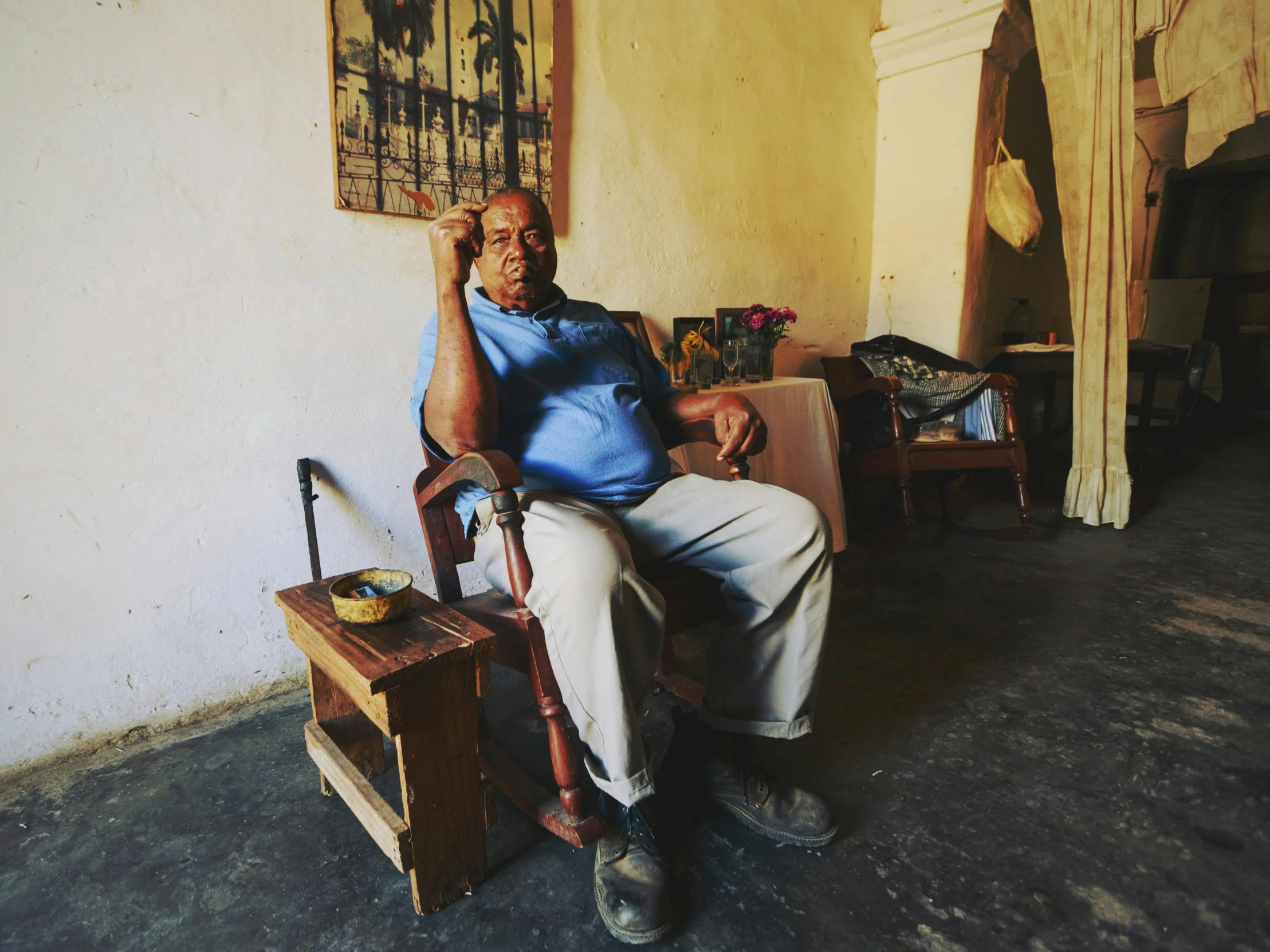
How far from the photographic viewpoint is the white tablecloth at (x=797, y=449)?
2.71 m

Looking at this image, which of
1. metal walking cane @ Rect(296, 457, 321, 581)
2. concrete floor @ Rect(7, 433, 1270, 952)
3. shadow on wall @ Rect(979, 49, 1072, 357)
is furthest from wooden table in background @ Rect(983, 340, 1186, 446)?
metal walking cane @ Rect(296, 457, 321, 581)

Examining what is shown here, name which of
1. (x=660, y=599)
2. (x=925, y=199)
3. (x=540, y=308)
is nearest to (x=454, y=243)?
(x=540, y=308)

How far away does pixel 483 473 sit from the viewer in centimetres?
128

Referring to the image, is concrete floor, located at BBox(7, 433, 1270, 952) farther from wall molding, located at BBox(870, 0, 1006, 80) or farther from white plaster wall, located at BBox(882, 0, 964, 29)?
white plaster wall, located at BBox(882, 0, 964, 29)

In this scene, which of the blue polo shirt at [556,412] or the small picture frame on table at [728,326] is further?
the small picture frame on table at [728,326]

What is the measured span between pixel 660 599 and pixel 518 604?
272 millimetres

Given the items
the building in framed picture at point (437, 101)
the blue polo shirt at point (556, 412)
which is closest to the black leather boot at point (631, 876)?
the blue polo shirt at point (556, 412)

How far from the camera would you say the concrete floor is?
1.19 m

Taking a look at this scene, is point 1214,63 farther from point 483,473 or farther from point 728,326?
point 483,473

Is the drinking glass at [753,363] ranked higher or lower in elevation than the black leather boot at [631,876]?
higher

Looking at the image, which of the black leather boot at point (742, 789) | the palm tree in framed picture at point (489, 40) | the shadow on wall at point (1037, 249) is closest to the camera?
the black leather boot at point (742, 789)

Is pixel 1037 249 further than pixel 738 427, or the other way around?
pixel 1037 249

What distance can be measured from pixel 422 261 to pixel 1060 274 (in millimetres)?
5520

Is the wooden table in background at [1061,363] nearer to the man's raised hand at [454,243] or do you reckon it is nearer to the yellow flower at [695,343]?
the yellow flower at [695,343]
